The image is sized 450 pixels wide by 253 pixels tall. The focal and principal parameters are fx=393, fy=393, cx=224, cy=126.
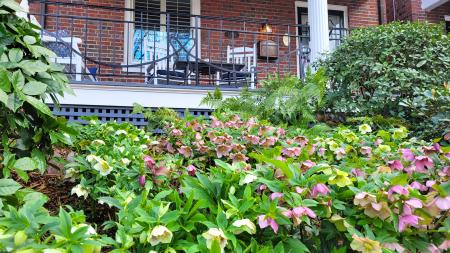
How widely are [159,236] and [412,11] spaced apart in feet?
30.3

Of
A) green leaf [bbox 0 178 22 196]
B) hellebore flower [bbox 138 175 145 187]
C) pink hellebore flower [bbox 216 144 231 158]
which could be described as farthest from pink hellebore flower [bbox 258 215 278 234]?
pink hellebore flower [bbox 216 144 231 158]

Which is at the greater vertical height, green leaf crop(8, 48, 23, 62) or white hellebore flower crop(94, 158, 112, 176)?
green leaf crop(8, 48, 23, 62)

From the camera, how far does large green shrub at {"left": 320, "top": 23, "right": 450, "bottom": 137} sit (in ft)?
13.4

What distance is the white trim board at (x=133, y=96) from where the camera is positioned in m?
4.51

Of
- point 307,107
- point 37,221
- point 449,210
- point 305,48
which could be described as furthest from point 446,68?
point 37,221

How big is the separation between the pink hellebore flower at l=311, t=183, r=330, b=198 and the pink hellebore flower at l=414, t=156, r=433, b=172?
0.52 meters

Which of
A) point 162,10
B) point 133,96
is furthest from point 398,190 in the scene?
point 162,10

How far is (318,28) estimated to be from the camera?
19.7 feet

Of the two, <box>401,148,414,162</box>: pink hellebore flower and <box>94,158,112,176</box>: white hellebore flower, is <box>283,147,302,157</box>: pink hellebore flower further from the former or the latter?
<box>94,158,112,176</box>: white hellebore flower

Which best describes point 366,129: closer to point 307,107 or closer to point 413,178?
point 307,107

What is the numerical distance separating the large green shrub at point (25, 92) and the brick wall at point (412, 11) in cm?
883

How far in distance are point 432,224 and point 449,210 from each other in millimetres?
81

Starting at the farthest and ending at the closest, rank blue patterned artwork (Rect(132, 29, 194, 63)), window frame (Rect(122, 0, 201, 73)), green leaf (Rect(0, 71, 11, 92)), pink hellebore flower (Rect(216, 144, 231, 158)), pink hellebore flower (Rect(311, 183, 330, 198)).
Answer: window frame (Rect(122, 0, 201, 73))
blue patterned artwork (Rect(132, 29, 194, 63))
pink hellebore flower (Rect(216, 144, 231, 158))
green leaf (Rect(0, 71, 11, 92))
pink hellebore flower (Rect(311, 183, 330, 198))

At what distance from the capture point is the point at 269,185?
1522mm
